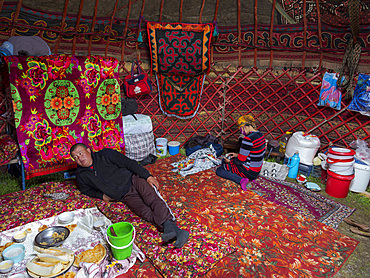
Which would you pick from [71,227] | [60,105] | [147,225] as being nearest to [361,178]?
[147,225]

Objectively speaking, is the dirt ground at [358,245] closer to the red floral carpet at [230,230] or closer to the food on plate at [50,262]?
the red floral carpet at [230,230]

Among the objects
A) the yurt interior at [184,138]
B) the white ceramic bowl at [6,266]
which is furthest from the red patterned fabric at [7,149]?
the white ceramic bowl at [6,266]

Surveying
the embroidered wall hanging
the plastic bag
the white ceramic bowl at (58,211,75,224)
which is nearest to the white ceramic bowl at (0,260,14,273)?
the white ceramic bowl at (58,211,75,224)

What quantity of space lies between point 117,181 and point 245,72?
2604mm

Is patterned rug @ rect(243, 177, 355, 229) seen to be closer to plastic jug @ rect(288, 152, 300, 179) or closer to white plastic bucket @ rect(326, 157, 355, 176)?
plastic jug @ rect(288, 152, 300, 179)

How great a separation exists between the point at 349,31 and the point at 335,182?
1.81 metres

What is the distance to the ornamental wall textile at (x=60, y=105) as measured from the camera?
7.97ft

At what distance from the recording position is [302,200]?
2.65 m

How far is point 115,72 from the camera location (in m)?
2.97

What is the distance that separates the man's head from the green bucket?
2.20 feet

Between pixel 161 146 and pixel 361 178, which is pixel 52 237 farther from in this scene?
pixel 361 178

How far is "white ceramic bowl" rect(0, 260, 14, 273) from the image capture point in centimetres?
144

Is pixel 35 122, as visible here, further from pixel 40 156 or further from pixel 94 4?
pixel 94 4

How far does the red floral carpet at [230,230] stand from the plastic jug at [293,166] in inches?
31.7
